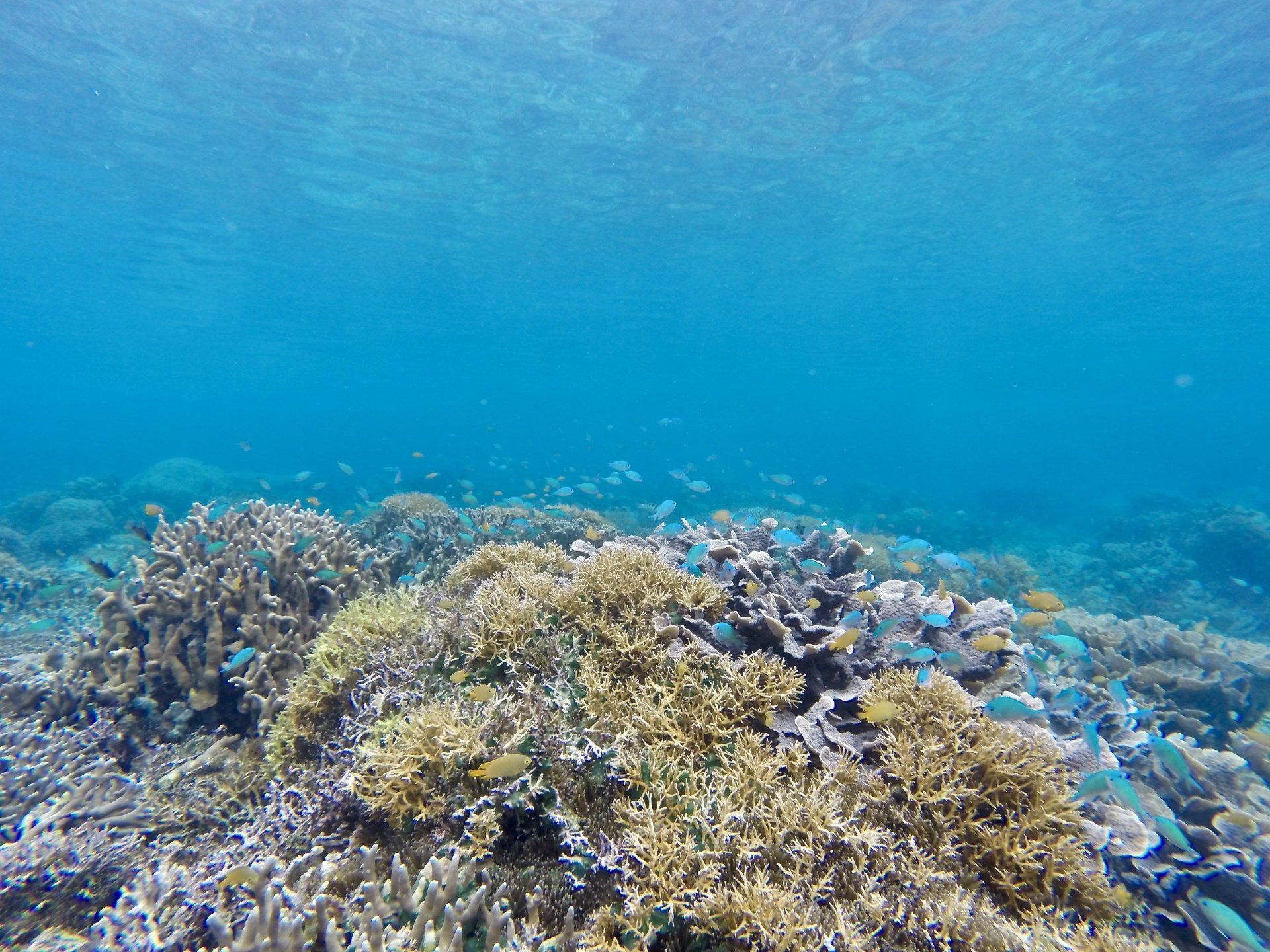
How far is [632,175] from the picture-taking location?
90.6 ft

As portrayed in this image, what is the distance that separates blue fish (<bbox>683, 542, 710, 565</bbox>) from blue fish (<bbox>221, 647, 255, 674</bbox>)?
402 cm

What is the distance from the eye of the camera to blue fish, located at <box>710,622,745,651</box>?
3.90 m

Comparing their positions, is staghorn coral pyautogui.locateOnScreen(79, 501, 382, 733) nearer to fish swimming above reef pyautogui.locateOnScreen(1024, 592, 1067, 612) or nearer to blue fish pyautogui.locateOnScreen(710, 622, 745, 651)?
blue fish pyautogui.locateOnScreen(710, 622, 745, 651)

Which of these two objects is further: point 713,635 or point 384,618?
point 384,618

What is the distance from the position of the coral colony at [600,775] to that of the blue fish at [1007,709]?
2 cm

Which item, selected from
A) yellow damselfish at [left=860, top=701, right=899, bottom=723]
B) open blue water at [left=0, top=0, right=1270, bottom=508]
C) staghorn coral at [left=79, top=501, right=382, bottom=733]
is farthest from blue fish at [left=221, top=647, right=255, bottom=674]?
open blue water at [left=0, top=0, right=1270, bottom=508]

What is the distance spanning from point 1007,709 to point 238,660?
5.97 meters

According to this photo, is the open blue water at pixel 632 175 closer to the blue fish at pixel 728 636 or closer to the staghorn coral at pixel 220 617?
the staghorn coral at pixel 220 617

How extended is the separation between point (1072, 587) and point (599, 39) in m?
24.6

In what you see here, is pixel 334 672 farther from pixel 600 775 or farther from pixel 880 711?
pixel 880 711

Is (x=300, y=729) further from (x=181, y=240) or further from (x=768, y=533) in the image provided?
(x=181, y=240)

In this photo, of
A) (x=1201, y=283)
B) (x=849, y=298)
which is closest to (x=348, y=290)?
(x=849, y=298)

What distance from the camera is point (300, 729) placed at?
154 inches

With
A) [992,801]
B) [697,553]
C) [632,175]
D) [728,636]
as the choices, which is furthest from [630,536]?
[632,175]
